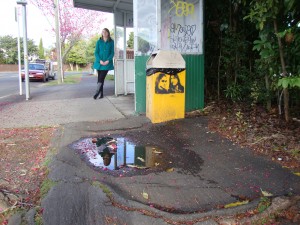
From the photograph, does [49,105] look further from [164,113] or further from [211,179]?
[211,179]

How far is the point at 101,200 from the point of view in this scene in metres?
3.21

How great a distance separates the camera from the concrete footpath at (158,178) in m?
2.98

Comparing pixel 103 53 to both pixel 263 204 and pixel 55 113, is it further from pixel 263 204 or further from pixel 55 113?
pixel 263 204

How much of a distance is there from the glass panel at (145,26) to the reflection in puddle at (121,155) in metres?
2.58

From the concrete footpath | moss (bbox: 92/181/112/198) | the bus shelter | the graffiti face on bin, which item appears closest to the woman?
the bus shelter

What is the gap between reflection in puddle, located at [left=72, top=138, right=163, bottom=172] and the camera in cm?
427

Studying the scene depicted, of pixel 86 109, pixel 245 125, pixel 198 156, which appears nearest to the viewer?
pixel 198 156

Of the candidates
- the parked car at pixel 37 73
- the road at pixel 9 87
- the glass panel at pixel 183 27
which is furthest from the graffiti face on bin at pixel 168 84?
the parked car at pixel 37 73

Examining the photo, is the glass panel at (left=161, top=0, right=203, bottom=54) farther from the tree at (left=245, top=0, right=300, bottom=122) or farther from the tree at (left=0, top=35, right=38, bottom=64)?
the tree at (left=0, top=35, right=38, bottom=64)

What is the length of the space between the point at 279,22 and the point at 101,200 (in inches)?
154

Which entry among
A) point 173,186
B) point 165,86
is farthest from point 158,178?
point 165,86

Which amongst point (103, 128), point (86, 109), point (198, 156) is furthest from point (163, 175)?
point (86, 109)

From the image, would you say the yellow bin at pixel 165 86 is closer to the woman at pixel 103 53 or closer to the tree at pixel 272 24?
the tree at pixel 272 24

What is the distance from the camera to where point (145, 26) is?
7.06 m
